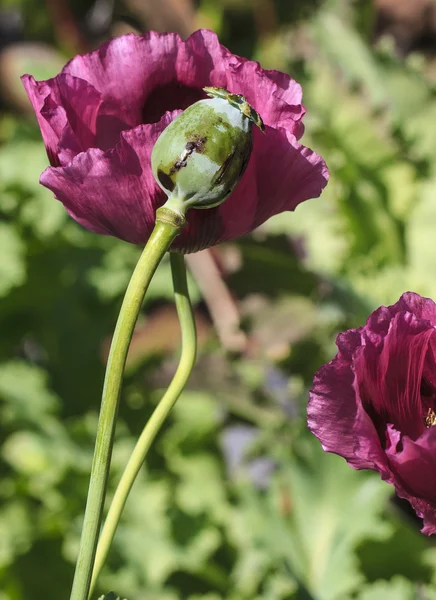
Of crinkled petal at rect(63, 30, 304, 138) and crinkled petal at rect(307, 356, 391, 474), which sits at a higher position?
crinkled petal at rect(63, 30, 304, 138)

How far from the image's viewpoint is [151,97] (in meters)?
0.48

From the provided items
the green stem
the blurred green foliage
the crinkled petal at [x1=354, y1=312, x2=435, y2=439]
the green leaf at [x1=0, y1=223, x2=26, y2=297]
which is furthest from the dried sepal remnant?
the green leaf at [x1=0, y1=223, x2=26, y2=297]

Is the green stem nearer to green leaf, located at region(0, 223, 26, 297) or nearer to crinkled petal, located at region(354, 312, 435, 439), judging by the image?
crinkled petal, located at region(354, 312, 435, 439)

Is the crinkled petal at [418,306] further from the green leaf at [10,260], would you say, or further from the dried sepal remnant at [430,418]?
the green leaf at [10,260]

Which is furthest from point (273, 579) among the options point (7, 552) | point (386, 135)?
point (386, 135)

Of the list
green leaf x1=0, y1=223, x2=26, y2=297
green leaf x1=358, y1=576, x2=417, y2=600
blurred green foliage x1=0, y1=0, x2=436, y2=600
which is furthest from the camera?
green leaf x1=0, y1=223, x2=26, y2=297

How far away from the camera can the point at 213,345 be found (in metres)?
1.48

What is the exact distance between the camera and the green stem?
15.3 inches

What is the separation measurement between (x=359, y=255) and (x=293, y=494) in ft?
1.74

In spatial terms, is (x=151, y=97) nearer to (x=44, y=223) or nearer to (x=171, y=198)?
(x=171, y=198)

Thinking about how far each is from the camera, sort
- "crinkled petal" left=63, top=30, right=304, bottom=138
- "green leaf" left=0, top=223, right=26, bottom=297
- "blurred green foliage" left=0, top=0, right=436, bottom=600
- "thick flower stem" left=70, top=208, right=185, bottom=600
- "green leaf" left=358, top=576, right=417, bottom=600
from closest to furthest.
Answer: "thick flower stem" left=70, top=208, right=185, bottom=600
"crinkled petal" left=63, top=30, right=304, bottom=138
"green leaf" left=358, top=576, right=417, bottom=600
"blurred green foliage" left=0, top=0, right=436, bottom=600
"green leaf" left=0, top=223, right=26, bottom=297

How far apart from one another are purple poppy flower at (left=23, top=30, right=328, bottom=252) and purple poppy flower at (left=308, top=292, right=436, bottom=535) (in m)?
0.08

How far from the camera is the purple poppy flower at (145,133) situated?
0.41 m

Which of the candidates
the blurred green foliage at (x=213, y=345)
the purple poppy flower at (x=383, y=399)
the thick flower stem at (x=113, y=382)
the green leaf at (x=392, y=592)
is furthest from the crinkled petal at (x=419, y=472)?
the blurred green foliage at (x=213, y=345)
